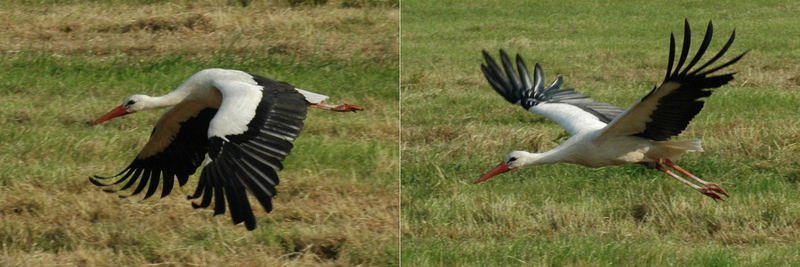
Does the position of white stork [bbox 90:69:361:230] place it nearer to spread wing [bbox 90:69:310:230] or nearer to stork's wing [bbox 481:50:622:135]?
spread wing [bbox 90:69:310:230]

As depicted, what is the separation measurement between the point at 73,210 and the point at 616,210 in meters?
2.73

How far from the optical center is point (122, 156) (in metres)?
6.86

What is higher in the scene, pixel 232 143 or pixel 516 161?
pixel 232 143

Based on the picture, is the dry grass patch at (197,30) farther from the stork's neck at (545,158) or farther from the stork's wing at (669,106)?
the stork's wing at (669,106)

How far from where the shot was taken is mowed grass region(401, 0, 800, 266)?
553 cm

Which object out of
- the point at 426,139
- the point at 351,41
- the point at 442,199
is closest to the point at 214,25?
the point at 351,41

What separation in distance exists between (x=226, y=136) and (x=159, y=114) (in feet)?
9.69

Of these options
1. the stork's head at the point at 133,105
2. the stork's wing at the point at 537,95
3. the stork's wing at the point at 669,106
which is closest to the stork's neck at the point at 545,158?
the stork's wing at the point at 669,106

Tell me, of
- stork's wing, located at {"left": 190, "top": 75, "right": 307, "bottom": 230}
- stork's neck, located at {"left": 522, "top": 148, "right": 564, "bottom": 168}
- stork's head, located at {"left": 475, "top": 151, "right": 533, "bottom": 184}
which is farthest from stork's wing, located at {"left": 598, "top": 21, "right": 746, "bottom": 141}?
stork's wing, located at {"left": 190, "top": 75, "right": 307, "bottom": 230}

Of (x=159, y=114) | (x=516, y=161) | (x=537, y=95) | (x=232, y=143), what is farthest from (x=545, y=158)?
(x=159, y=114)

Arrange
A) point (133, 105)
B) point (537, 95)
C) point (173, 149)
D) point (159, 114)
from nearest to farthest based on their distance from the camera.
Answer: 1. point (173, 149)
2. point (133, 105)
3. point (537, 95)
4. point (159, 114)

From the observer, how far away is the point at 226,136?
15.9 feet

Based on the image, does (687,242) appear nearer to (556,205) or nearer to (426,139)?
(556,205)

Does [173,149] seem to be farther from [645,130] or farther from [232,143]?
[645,130]
